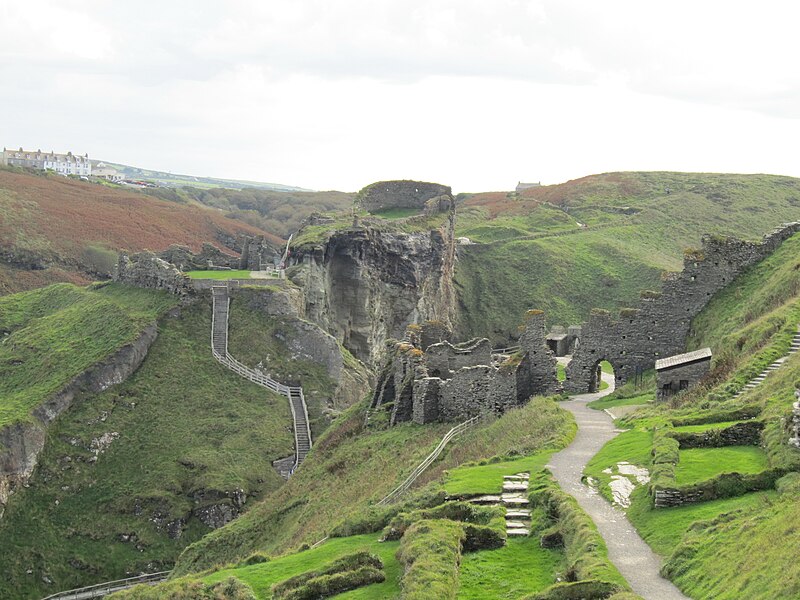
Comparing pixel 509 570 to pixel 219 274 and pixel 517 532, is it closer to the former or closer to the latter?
pixel 517 532

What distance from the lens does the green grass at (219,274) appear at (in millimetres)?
73938

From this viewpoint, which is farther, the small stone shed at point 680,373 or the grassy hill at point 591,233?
the grassy hill at point 591,233

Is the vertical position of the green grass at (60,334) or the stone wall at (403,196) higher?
the stone wall at (403,196)

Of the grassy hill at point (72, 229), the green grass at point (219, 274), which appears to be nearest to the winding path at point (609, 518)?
the green grass at point (219, 274)

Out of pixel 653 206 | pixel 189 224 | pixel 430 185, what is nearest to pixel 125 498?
pixel 430 185

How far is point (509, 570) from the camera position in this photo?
743 inches

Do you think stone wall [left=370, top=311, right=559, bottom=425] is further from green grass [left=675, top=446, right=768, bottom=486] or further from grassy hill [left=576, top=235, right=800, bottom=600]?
green grass [left=675, top=446, right=768, bottom=486]

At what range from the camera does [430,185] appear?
332 feet

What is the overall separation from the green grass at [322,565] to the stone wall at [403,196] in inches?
2970

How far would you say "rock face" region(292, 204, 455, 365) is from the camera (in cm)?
8044

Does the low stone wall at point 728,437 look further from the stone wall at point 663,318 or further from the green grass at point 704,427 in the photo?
the stone wall at point 663,318

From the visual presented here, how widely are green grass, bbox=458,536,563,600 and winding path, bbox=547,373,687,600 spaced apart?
112 cm

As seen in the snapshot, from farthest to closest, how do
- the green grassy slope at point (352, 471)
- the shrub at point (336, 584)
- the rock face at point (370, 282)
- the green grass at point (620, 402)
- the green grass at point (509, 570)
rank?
the rock face at point (370, 282) < the green grass at point (620, 402) < the green grassy slope at point (352, 471) < the shrub at point (336, 584) < the green grass at point (509, 570)

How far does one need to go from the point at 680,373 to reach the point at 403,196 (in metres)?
68.9
